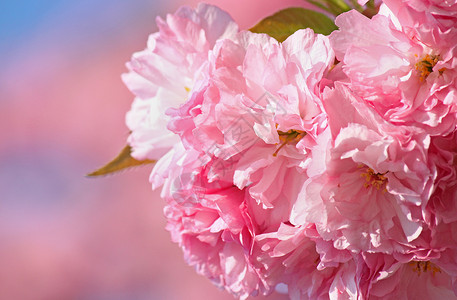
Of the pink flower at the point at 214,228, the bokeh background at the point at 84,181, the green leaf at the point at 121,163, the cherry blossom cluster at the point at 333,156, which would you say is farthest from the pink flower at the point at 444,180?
the bokeh background at the point at 84,181

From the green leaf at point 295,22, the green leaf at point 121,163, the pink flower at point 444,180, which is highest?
the green leaf at point 295,22

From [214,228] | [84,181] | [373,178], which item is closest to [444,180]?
[373,178]

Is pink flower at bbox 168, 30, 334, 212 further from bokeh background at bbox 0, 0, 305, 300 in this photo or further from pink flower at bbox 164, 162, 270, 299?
bokeh background at bbox 0, 0, 305, 300

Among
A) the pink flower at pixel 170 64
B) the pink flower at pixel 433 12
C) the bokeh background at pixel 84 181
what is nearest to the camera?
the pink flower at pixel 433 12

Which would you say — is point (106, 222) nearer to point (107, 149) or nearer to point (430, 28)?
point (107, 149)

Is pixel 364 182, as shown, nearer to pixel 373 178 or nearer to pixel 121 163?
pixel 373 178

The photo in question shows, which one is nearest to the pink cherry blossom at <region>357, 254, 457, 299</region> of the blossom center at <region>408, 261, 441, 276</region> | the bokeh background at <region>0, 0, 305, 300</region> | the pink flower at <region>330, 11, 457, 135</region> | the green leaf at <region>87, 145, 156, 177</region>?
the blossom center at <region>408, 261, 441, 276</region>

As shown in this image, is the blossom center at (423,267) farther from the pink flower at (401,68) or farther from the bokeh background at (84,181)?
the bokeh background at (84,181)

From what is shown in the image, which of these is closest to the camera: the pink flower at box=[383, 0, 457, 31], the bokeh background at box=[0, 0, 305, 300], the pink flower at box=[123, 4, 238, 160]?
the pink flower at box=[383, 0, 457, 31]

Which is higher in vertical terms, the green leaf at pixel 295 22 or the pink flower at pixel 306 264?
the green leaf at pixel 295 22

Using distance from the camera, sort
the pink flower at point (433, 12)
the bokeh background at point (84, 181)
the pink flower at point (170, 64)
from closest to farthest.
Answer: the pink flower at point (433, 12) → the pink flower at point (170, 64) → the bokeh background at point (84, 181)
